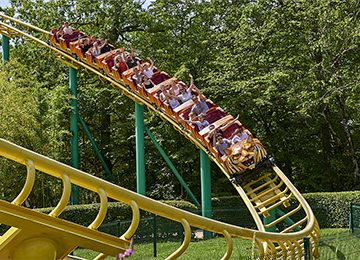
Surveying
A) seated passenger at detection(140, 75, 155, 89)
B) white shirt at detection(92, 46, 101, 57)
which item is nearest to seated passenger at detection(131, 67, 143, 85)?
seated passenger at detection(140, 75, 155, 89)

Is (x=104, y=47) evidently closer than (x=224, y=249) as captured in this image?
No

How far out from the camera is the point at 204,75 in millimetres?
14156

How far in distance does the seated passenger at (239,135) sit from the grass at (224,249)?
6.68 ft

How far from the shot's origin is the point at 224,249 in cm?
757

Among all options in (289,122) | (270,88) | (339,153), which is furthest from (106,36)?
(339,153)

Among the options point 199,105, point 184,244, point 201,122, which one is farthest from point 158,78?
point 184,244

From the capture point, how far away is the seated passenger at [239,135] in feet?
25.1

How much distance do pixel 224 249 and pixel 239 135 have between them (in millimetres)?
2302

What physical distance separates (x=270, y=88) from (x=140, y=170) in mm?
5196

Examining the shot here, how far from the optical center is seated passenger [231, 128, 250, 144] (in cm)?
765

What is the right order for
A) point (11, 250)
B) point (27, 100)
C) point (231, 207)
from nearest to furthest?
point (11, 250)
point (27, 100)
point (231, 207)

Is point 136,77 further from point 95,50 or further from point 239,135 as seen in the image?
Result: point 239,135

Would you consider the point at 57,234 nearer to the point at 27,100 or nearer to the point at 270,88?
the point at 27,100

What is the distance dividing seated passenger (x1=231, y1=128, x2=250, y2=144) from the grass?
2.04 m
